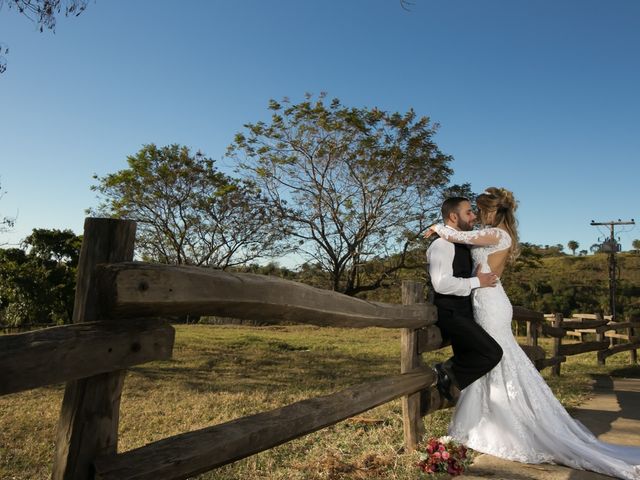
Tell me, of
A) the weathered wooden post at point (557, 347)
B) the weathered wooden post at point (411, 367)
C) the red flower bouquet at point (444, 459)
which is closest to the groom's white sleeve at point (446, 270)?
the weathered wooden post at point (411, 367)

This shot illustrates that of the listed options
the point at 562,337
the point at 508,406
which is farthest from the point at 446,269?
the point at 562,337

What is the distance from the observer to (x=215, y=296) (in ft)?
8.38

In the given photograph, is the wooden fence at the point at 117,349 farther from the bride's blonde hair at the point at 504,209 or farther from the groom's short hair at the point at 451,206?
the bride's blonde hair at the point at 504,209

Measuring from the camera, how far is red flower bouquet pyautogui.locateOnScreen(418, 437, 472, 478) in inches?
149

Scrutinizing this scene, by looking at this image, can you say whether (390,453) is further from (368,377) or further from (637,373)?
(637,373)

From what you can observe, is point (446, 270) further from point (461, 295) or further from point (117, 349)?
point (117, 349)

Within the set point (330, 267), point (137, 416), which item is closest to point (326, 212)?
point (330, 267)

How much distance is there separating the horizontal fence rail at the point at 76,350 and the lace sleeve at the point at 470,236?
2.63 metres

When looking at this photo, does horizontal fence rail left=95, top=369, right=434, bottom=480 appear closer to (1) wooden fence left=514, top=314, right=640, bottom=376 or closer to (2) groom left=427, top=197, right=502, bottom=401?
(2) groom left=427, top=197, right=502, bottom=401

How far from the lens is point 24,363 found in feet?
6.18

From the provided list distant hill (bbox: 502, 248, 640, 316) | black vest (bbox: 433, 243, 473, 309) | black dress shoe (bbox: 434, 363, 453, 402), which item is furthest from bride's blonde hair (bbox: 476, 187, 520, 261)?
distant hill (bbox: 502, 248, 640, 316)

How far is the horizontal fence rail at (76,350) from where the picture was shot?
6.14ft

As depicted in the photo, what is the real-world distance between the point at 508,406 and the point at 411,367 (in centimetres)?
86

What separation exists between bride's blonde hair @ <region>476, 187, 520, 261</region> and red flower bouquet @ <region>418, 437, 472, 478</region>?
5.79 feet
